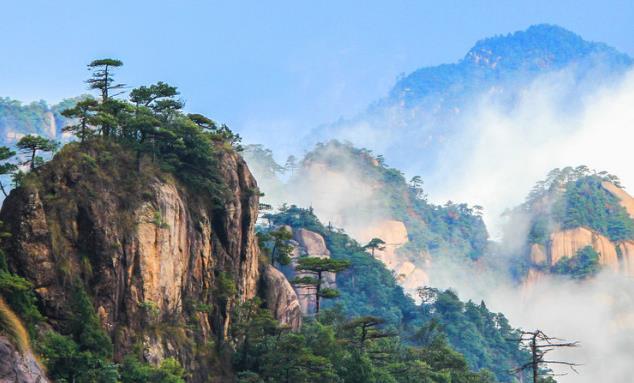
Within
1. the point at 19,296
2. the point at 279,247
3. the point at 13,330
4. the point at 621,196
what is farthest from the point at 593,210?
the point at 13,330

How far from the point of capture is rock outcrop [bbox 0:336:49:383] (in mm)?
40281

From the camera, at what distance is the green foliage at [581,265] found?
163m

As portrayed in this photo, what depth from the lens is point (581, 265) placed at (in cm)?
16488

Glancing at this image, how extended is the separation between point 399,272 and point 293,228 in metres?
42.4

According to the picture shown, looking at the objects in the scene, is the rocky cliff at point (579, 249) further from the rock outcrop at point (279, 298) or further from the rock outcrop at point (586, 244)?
the rock outcrop at point (279, 298)

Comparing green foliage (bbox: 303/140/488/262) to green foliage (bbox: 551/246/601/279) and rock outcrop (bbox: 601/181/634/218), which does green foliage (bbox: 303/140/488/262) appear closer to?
green foliage (bbox: 551/246/601/279)

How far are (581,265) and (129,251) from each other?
122m

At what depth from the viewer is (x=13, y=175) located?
51562 millimetres

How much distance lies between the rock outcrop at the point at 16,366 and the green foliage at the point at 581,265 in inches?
5167

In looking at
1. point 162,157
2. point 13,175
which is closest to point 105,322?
point 13,175

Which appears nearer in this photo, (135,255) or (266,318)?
Answer: (135,255)

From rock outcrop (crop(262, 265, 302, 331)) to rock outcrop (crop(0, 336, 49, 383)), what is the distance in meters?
24.3

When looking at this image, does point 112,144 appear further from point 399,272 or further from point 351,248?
point 399,272

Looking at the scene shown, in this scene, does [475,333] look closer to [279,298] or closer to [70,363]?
[279,298]
